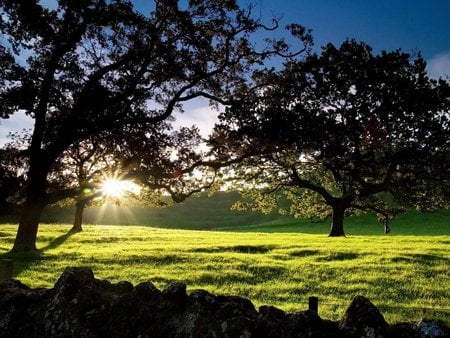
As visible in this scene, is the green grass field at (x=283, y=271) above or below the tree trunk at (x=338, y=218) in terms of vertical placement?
below

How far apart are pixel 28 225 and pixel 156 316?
2571cm

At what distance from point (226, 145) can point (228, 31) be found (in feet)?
21.8

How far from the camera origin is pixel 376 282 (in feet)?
62.5

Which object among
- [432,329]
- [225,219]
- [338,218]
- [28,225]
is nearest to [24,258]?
[28,225]

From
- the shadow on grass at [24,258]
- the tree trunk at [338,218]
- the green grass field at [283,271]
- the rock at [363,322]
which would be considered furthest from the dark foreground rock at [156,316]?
the tree trunk at [338,218]

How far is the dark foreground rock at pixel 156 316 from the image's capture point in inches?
157

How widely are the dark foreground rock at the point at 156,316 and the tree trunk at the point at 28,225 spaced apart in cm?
2369

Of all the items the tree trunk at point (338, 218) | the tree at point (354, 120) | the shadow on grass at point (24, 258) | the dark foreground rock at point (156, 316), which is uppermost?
the tree at point (354, 120)

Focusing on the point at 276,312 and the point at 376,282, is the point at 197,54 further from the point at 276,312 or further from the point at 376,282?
the point at 276,312

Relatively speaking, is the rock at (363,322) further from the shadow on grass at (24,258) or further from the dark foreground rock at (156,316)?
the shadow on grass at (24,258)

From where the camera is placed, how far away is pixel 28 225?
2766cm

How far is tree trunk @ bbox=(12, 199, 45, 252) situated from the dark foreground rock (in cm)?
2369

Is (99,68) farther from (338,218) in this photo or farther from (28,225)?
(338,218)

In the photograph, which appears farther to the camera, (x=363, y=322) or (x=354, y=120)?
(x=354, y=120)
